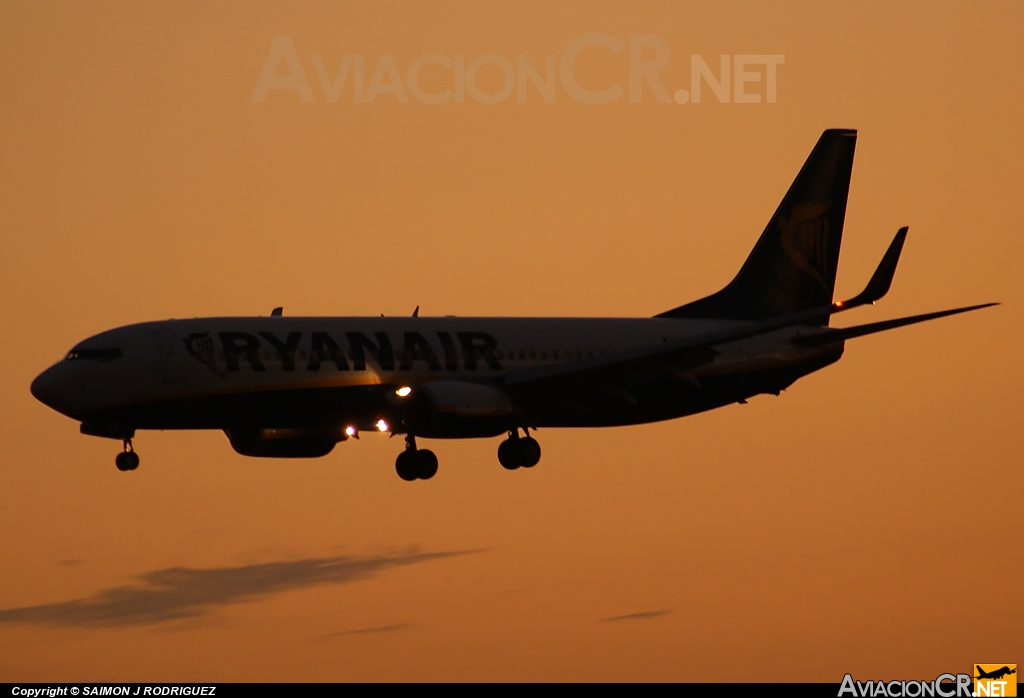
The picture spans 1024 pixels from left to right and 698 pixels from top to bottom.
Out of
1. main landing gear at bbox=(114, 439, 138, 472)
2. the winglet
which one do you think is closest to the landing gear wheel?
main landing gear at bbox=(114, 439, 138, 472)

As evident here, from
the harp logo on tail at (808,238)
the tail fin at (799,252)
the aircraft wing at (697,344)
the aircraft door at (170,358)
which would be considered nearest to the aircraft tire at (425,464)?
the aircraft wing at (697,344)

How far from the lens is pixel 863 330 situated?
Answer: 64062mm

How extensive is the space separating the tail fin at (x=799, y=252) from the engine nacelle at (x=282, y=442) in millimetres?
15657

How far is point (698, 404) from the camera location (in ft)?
223

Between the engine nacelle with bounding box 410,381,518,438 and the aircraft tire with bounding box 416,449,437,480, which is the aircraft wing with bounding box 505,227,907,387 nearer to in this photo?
the engine nacelle with bounding box 410,381,518,438

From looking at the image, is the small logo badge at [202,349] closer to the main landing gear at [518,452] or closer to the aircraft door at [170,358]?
the aircraft door at [170,358]

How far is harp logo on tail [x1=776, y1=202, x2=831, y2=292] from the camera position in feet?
238

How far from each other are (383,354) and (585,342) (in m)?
9.00

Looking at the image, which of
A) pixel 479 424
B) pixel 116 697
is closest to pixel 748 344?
A: pixel 479 424

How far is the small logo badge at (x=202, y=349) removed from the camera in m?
57.1

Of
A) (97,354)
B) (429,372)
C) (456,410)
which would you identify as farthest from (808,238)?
(97,354)

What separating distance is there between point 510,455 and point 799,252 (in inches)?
649

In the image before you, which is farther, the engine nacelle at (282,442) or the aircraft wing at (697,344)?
the engine nacelle at (282,442)

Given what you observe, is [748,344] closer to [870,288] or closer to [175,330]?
[870,288]
